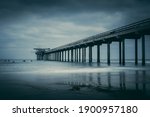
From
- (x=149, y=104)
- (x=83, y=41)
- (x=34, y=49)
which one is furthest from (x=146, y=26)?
(x=34, y=49)

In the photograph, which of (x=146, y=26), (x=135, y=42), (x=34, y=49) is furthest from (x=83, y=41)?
(x=34, y=49)

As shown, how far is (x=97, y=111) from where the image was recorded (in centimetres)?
600

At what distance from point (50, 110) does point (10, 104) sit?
52.5 inches

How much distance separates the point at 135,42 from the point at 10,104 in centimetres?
3544

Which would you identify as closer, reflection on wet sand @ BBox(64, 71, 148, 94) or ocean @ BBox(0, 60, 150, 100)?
ocean @ BBox(0, 60, 150, 100)

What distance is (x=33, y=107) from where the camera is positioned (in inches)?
242

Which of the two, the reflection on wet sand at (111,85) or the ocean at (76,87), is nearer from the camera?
the ocean at (76,87)

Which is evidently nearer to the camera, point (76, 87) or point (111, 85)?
point (76, 87)

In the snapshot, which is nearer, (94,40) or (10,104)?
(10,104)

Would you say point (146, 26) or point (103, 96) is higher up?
point (146, 26)

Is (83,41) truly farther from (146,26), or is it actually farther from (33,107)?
(33,107)

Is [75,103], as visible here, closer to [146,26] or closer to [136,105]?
[136,105]

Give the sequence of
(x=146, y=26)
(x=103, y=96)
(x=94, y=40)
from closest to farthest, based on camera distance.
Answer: (x=103, y=96) < (x=146, y=26) < (x=94, y=40)

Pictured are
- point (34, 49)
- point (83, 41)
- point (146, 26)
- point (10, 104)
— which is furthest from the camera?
point (34, 49)
